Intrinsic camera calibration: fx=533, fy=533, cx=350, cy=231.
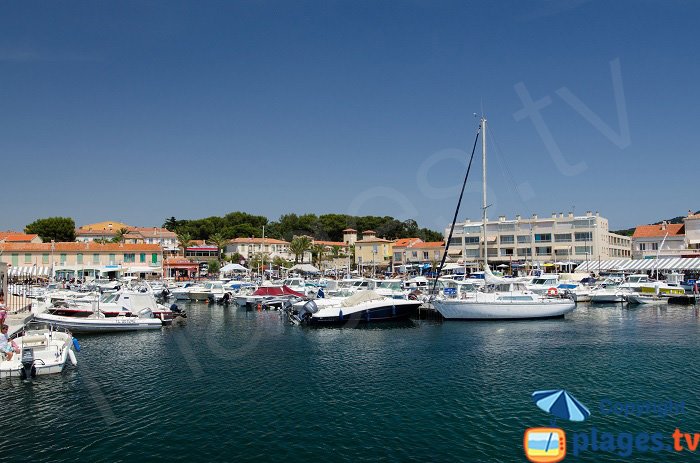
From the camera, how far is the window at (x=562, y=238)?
100 meters

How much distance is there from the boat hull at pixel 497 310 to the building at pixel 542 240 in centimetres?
5090

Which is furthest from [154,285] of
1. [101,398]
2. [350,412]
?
[350,412]

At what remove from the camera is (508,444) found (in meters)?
16.0

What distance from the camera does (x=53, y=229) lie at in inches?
4766

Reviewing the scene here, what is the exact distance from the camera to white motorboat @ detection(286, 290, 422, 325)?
136 feet

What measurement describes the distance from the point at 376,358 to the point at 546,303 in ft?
69.4

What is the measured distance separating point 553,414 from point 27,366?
2128cm

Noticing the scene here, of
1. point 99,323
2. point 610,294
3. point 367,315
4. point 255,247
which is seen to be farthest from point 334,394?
point 255,247

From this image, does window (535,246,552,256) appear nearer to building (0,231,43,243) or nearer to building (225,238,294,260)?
building (225,238,294,260)

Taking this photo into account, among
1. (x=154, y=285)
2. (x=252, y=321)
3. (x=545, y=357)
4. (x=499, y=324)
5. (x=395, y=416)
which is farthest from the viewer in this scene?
(x=154, y=285)

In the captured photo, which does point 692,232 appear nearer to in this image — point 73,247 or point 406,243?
point 406,243

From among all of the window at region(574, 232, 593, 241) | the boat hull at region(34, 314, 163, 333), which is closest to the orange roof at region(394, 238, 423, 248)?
the window at region(574, 232, 593, 241)

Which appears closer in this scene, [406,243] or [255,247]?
[406,243]

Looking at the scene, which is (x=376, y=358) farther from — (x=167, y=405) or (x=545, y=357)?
(x=167, y=405)
